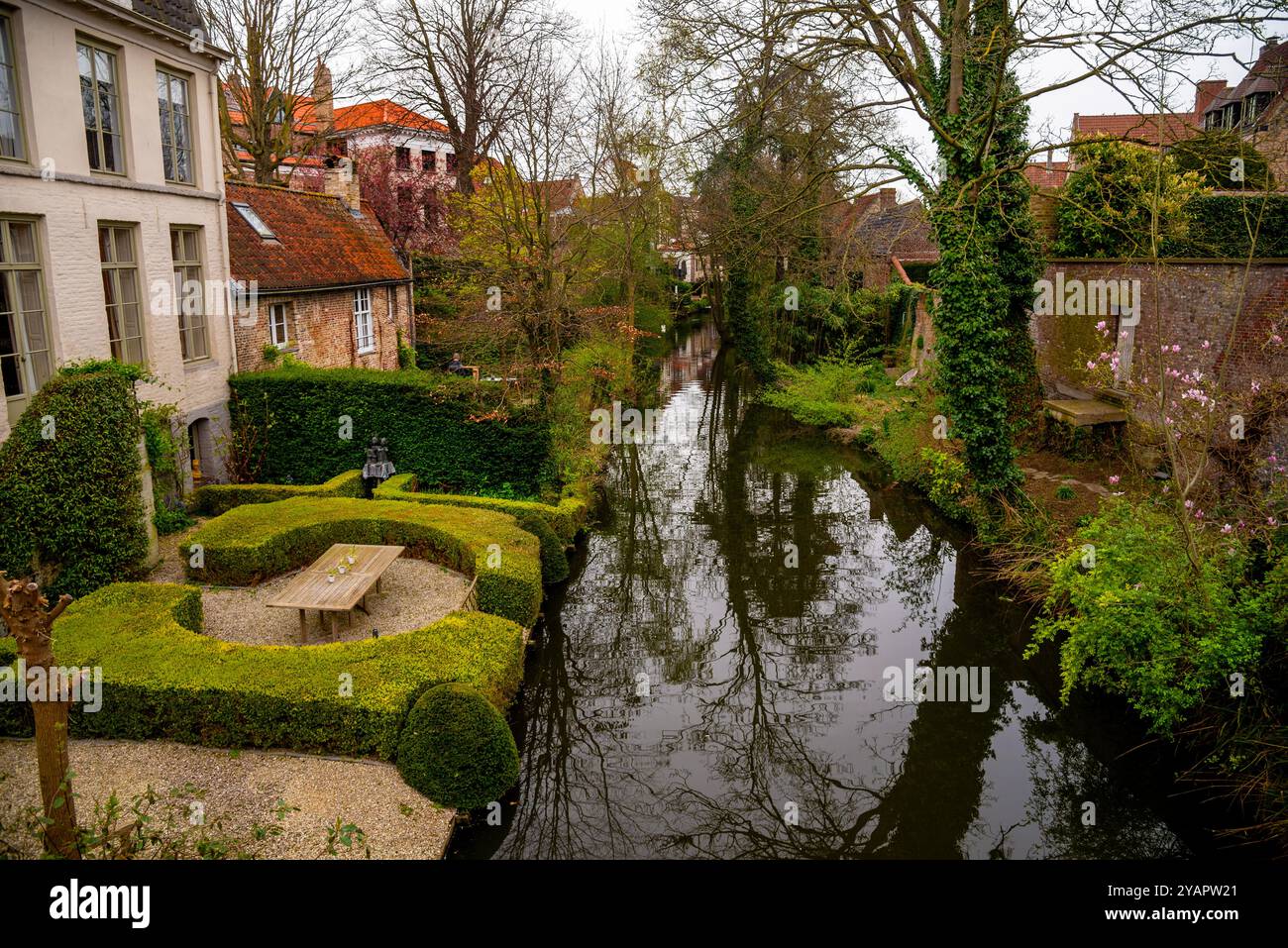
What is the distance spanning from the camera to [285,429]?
16234 mm

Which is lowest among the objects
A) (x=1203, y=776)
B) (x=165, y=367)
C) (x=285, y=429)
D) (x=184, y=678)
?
(x=1203, y=776)

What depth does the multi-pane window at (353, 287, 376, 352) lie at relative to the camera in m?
21.4

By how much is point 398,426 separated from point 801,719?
1001 centimetres

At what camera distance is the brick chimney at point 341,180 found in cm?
2294

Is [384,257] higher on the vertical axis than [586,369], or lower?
higher

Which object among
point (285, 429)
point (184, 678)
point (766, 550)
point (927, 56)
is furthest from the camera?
point (285, 429)

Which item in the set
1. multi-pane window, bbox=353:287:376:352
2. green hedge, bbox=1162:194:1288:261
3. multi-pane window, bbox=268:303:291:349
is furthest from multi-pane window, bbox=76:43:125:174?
green hedge, bbox=1162:194:1288:261

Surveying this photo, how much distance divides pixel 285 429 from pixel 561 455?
17.9 feet

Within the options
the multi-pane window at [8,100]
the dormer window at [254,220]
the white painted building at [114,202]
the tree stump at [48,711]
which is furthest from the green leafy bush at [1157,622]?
the dormer window at [254,220]

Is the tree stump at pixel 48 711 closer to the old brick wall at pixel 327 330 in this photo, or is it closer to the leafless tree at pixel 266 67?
the old brick wall at pixel 327 330

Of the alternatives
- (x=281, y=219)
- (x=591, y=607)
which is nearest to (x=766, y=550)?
(x=591, y=607)

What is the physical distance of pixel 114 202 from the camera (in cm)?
1296

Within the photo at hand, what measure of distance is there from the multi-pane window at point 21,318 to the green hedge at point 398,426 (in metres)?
4.66

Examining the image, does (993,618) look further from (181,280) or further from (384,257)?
(384,257)
